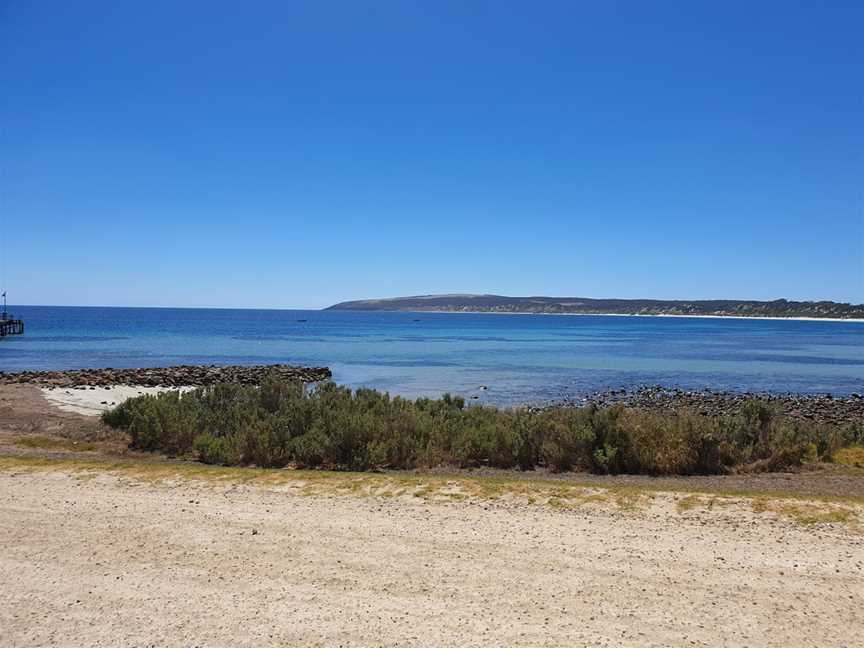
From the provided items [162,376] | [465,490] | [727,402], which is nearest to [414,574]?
[465,490]

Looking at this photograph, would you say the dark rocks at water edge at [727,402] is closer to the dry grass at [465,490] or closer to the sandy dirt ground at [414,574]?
the dry grass at [465,490]

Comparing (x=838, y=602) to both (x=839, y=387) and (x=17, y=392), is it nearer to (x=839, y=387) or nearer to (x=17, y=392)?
(x=17, y=392)

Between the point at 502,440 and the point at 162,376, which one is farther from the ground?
the point at 502,440

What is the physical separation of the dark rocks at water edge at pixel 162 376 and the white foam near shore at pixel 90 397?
1718mm

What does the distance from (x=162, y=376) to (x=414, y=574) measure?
3114 cm

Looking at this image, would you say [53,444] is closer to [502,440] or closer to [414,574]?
[502,440]

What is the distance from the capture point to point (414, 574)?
20.6 ft

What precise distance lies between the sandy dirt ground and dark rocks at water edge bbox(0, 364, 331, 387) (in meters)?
24.8

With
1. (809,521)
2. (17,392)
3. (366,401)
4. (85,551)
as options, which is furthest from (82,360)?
(809,521)

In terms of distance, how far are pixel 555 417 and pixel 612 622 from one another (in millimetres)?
9131

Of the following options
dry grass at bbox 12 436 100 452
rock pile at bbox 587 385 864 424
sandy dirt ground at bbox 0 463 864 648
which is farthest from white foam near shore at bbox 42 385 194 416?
A: rock pile at bbox 587 385 864 424

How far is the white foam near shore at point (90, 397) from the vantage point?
21047mm

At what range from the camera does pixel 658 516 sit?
8227 millimetres

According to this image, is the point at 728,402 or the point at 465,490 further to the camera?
the point at 728,402
